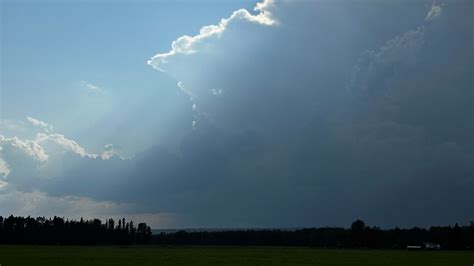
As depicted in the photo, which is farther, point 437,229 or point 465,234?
point 437,229

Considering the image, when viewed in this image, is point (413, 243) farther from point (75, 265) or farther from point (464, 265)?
point (75, 265)

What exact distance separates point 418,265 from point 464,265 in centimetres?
530

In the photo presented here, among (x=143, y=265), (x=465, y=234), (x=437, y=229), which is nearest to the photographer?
(x=143, y=265)

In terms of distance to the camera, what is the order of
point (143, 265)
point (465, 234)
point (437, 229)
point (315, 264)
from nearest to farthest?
point (143, 265) < point (315, 264) < point (465, 234) < point (437, 229)

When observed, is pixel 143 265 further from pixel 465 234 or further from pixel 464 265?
pixel 465 234

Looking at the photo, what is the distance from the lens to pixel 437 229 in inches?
7731

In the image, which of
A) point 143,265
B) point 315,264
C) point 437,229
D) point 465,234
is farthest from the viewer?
point 437,229

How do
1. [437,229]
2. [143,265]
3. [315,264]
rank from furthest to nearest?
[437,229], [315,264], [143,265]

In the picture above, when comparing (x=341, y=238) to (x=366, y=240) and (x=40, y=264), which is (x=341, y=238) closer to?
(x=366, y=240)

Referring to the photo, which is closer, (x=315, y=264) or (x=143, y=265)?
(x=143, y=265)

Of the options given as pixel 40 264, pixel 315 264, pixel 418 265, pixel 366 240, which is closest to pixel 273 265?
pixel 315 264

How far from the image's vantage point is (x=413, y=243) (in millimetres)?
191875

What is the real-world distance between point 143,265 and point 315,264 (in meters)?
20.6

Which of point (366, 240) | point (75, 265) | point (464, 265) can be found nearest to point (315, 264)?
point (464, 265)
